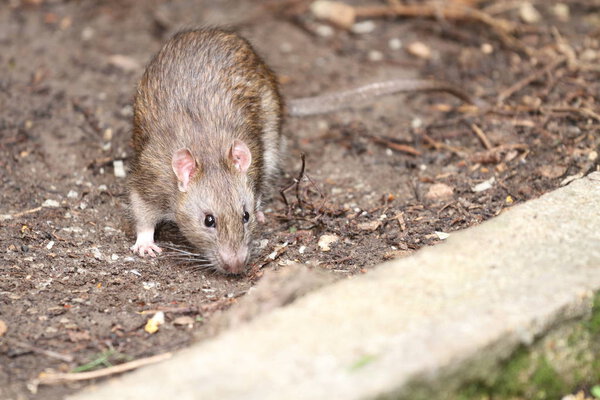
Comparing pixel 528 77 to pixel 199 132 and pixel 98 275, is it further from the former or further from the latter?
pixel 98 275

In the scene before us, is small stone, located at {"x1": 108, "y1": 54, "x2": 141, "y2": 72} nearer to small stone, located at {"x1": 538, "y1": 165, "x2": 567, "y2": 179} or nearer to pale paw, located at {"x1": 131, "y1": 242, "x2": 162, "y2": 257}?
pale paw, located at {"x1": 131, "y1": 242, "x2": 162, "y2": 257}

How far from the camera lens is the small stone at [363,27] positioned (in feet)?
28.9

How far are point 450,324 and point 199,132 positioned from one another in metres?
2.82

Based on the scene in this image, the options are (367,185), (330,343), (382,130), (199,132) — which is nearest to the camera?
(330,343)

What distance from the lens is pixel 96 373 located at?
396 centimetres

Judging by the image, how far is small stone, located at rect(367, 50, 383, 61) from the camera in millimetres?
8333

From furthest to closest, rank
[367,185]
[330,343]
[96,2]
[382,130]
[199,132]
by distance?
[96,2]
[382,130]
[367,185]
[199,132]
[330,343]

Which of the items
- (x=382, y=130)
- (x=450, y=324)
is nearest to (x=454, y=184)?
(x=382, y=130)

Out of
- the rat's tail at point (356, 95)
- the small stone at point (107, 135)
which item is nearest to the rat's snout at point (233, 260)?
the rat's tail at point (356, 95)

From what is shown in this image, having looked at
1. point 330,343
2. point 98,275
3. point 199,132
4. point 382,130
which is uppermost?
point 330,343

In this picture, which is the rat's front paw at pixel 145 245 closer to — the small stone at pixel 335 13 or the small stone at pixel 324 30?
the small stone at pixel 324 30

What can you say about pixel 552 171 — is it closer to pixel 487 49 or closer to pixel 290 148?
pixel 290 148

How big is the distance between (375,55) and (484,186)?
2844 mm

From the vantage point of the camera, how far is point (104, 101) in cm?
754
